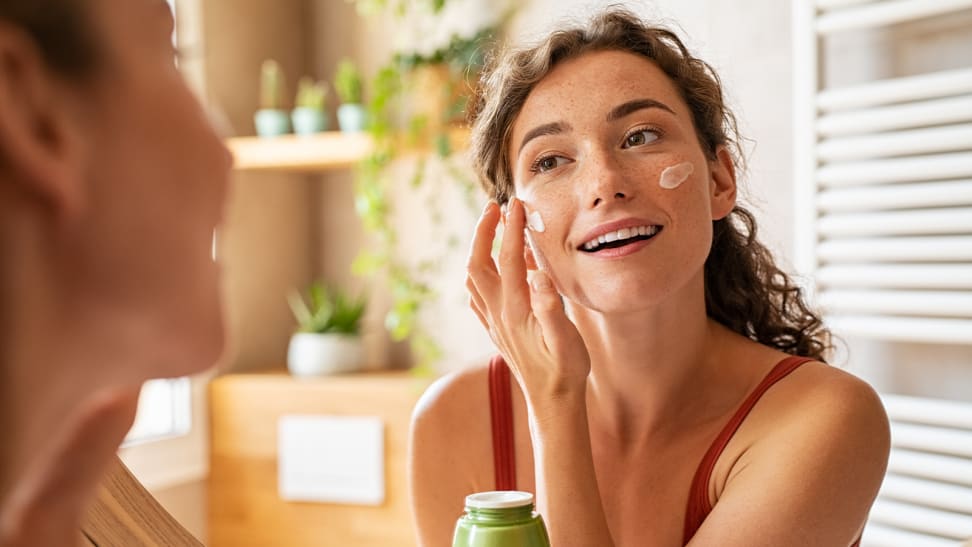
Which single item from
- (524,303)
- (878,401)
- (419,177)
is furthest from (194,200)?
(419,177)

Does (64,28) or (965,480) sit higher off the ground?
(64,28)

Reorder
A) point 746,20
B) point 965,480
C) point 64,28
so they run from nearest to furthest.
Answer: point 64,28 → point 965,480 → point 746,20

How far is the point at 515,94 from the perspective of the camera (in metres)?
1.18

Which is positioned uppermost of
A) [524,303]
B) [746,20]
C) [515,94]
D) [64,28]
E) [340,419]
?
[746,20]

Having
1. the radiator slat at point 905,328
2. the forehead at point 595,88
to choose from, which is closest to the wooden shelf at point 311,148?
the radiator slat at point 905,328

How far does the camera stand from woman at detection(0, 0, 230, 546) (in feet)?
0.77

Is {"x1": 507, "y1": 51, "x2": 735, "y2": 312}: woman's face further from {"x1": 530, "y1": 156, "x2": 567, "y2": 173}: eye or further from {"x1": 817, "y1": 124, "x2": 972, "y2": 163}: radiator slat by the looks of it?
{"x1": 817, "y1": 124, "x2": 972, "y2": 163}: radiator slat

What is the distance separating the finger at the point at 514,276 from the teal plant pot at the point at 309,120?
5.10ft

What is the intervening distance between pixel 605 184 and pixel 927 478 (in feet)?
3.14

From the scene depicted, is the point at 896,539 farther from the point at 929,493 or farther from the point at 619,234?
the point at 619,234

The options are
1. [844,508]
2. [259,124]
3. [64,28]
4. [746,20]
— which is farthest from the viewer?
[259,124]

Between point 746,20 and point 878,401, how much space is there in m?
1.20

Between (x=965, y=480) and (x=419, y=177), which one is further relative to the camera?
(x=419, y=177)

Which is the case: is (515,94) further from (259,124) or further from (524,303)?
(259,124)
